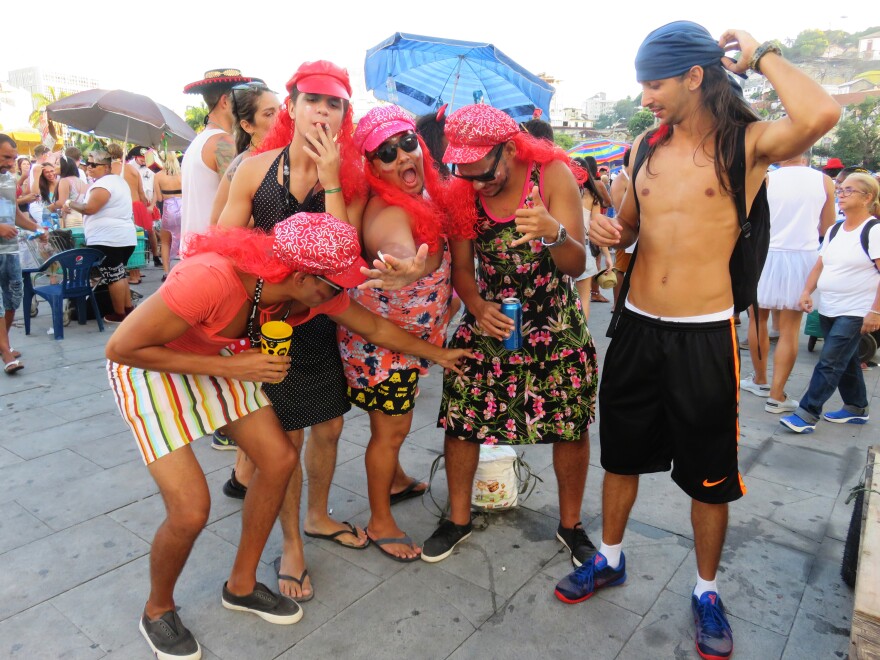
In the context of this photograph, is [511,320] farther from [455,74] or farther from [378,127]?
[455,74]

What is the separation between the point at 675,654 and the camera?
2102 mm

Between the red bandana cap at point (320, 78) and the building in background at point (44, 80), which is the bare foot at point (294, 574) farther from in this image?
the building in background at point (44, 80)

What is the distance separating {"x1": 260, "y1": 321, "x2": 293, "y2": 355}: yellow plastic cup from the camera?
1.94 meters

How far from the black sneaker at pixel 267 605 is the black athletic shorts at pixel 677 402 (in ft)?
4.47

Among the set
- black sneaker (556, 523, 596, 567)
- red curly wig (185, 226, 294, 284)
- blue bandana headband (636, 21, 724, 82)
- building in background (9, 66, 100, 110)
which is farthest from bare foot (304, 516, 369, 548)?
building in background (9, 66, 100, 110)

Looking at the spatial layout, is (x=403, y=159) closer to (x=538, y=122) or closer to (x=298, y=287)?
(x=298, y=287)

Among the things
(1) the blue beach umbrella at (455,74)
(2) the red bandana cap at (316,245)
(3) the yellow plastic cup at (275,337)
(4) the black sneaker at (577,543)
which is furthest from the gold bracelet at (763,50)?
(1) the blue beach umbrella at (455,74)

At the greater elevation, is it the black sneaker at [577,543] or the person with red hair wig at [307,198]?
the person with red hair wig at [307,198]

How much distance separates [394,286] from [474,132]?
621 mm

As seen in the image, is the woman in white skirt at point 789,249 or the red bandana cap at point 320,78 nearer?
the red bandana cap at point 320,78

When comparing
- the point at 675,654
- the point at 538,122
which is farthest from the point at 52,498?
the point at 538,122

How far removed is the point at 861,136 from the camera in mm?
45188

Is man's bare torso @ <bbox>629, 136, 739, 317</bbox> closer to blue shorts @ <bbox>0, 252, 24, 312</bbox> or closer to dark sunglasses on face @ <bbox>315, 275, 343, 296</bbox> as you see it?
dark sunglasses on face @ <bbox>315, 275, 343, 296</bbox>

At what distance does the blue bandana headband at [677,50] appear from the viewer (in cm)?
191
